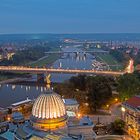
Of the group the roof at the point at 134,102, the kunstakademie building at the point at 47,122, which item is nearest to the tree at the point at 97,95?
the roof at the point at 134,102

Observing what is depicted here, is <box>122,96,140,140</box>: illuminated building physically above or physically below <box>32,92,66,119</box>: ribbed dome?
below

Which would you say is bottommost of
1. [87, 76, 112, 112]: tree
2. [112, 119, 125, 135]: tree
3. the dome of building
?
[112, 119, 125, 135]: tree

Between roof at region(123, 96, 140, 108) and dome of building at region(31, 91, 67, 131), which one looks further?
roof at region(123, 96, 140, 108)

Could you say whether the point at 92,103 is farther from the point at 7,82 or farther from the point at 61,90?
the point at 7,82

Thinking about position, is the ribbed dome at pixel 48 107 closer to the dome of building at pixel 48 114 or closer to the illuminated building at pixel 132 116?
the dome of building at pixel 48 114

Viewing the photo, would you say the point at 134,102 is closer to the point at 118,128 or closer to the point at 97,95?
the point at 118,128

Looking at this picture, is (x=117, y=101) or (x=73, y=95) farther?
(x=117, y=101)

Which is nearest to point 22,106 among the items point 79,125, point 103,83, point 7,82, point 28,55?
point 103,83

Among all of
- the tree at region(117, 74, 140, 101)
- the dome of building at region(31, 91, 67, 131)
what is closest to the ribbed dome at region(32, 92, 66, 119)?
the dome of building at region(31, 91, 67, 131)

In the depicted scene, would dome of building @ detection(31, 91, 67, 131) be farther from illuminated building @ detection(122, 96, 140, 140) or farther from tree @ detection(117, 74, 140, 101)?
tree @ detection(117, 74, 140, 101)
